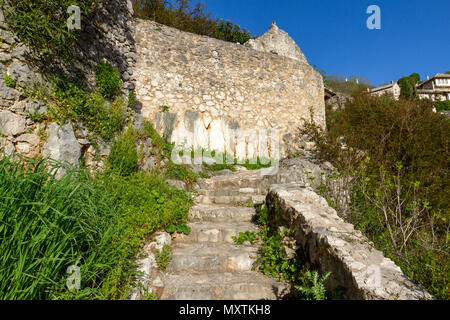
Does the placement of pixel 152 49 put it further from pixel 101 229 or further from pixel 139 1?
pixel 101 229

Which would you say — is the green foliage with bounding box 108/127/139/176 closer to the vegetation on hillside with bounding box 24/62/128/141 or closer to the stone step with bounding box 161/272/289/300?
the vegetation on hillside with bounding box 24/62/128/141

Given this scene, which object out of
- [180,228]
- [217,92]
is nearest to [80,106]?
[180,228]

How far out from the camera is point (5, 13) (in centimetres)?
277


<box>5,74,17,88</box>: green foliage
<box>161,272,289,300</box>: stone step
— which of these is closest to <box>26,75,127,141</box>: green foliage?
<box>5,74,17,88</box>: green foliage

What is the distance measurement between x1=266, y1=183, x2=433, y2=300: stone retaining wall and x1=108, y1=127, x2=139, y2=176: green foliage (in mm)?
2595

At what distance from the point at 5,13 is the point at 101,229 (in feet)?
9.45

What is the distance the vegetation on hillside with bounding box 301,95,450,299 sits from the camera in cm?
317

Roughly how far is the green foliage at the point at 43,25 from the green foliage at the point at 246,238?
3.62m

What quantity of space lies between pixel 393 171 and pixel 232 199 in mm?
3822

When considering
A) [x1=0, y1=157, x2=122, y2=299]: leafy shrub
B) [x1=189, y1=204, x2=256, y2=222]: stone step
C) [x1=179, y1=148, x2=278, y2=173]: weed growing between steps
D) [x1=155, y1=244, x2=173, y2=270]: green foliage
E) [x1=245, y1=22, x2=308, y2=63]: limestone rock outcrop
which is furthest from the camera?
[x1=245, y1=22, x2=308, y2=63]: limestone rock outcrop

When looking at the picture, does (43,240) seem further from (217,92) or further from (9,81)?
(217,92)

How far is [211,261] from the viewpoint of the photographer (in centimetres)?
268

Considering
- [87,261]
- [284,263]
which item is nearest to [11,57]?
[87,261]

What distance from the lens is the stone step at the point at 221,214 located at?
378cm
